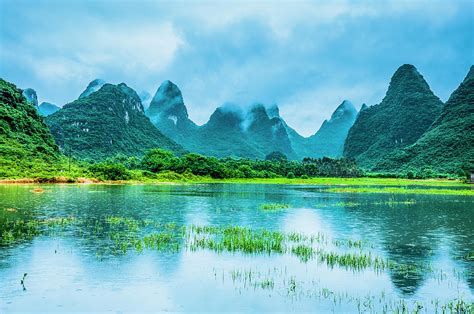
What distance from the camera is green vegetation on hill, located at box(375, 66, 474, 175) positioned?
123m

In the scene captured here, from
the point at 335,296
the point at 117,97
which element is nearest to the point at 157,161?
the point at 117,97

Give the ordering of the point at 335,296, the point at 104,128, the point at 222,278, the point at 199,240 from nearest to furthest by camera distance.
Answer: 1. the point at 335,296
2. the point at 222,278
3. the point at 199,240
4. the point at 104,128

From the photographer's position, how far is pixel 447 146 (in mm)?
132875

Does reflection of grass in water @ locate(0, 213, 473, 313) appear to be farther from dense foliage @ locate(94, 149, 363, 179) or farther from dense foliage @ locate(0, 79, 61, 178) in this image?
dense foliage @ locate(94, 149, 363, 179)

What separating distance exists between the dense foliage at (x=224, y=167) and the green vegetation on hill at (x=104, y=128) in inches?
1007

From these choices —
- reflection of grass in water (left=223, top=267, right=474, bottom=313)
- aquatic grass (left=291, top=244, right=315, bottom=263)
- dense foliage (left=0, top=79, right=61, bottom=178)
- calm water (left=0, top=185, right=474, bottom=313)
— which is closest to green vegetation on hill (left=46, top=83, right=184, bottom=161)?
dense foliage (left=0, top=79, right=61, bottom=178)

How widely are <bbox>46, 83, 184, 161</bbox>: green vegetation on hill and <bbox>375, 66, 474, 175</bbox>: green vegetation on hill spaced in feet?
293

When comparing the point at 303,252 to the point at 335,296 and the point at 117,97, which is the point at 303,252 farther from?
the point at 117,97

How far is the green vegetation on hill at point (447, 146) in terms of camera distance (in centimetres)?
12338

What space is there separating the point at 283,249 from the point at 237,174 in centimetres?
8972

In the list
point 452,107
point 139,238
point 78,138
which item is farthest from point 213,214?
point 452,107

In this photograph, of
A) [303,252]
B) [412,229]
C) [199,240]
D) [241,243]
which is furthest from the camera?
[412,229]

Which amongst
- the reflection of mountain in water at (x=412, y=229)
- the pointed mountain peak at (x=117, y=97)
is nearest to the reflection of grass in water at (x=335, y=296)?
the reflection of mountain in water at (x=412, y=229)

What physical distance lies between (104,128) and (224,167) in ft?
206
